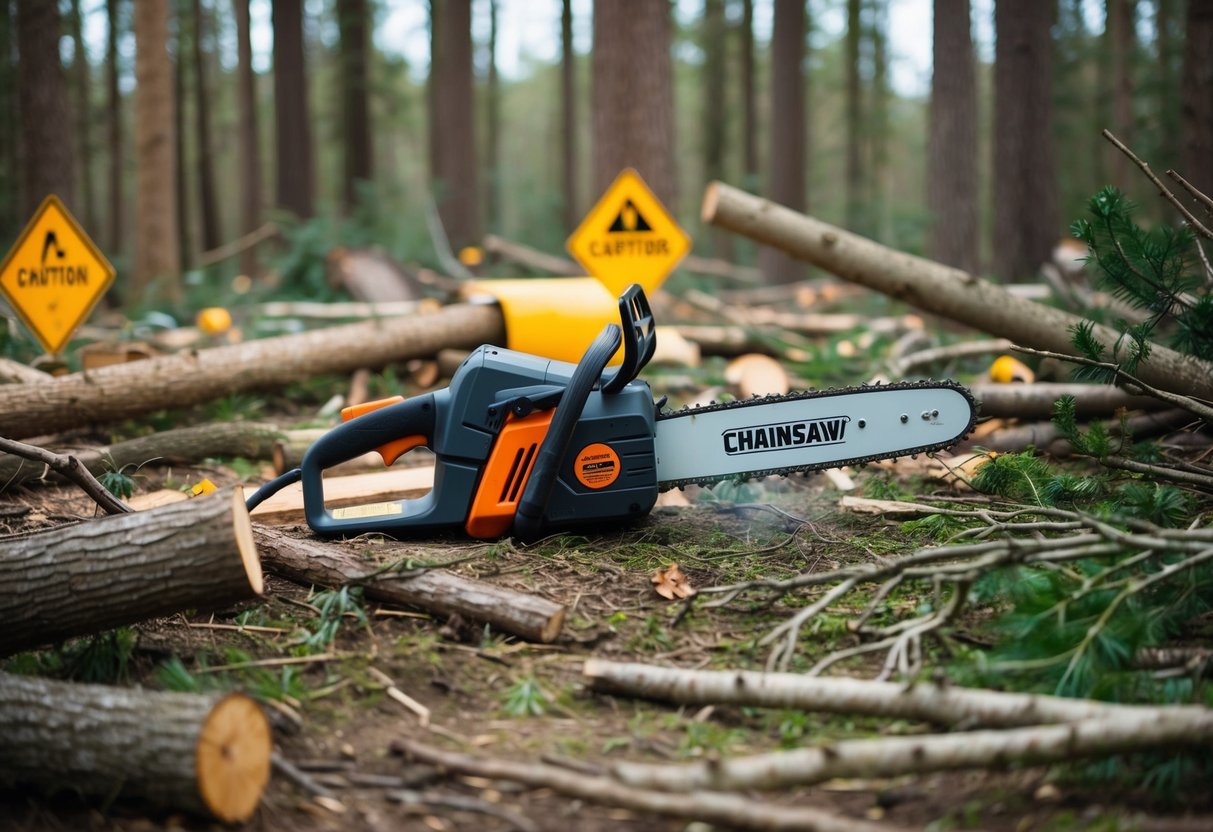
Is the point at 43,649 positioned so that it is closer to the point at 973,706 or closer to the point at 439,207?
the point at 973,706

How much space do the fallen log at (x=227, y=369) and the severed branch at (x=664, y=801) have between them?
3.78 metres

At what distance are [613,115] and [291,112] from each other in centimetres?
913

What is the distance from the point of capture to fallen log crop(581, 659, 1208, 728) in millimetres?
2023

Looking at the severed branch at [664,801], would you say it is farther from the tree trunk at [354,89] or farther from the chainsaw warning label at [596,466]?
the tree trunk at [354,89]

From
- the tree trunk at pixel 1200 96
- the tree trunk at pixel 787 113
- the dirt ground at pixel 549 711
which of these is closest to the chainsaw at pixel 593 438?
the dirt ground at pixel 549 711

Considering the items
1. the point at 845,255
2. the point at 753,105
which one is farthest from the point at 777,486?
the point at 753,105

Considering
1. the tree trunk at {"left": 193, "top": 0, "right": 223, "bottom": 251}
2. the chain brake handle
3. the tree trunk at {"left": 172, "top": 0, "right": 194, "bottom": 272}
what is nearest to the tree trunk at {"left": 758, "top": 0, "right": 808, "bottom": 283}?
the tree trunk at {"left": 193, "top": 0, "right": 223, "bottom": 251}

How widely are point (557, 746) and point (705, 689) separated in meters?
0.38

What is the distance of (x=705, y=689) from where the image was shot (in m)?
2.37

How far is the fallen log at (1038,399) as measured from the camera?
466 cm

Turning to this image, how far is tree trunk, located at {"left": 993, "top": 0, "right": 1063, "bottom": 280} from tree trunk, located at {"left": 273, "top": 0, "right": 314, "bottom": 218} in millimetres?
10665

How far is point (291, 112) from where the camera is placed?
51.5 ft

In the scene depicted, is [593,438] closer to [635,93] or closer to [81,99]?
[635,93]

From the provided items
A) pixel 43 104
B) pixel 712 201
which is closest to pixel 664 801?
pixel 712 201
